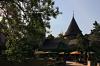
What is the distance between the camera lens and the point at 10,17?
21.9 metres

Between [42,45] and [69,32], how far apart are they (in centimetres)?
1194

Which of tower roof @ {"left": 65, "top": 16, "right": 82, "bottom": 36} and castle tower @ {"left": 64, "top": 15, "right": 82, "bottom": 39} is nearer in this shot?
→ castle tower @ {"left": 64, "top": 15, "right": 82, "bottom": 39}

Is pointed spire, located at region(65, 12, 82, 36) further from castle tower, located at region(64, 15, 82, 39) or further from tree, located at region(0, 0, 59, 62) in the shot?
tree, located at region(0, 0, 59, 62)

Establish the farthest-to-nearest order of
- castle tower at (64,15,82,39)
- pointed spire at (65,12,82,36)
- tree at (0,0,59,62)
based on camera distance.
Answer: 1. pointed spire at (65,12,82,36)
2. castle tower at (64,15,82,39)
3. tree at (0,0,59,62)

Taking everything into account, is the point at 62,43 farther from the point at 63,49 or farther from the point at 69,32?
the point at 69,32

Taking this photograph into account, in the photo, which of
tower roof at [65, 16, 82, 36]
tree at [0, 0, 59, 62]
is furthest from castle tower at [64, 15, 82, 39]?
tree at [0, 0, 59, 62]

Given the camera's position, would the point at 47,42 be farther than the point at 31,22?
Yes

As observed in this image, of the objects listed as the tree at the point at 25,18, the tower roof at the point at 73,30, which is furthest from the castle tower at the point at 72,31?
the tree at the point at 25,18

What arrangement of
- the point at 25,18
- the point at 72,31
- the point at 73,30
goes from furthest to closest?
1. the point at 72,31
2. the point at 73,30
3. the point at 25,18

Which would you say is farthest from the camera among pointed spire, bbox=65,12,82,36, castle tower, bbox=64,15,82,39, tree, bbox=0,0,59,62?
pointed spire, bbox=65,12,82,36

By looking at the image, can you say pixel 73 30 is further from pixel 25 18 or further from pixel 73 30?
pixel 25 18

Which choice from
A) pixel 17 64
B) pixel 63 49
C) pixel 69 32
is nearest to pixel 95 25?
pixel 69 32

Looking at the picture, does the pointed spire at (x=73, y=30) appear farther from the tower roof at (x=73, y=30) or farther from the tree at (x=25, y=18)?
the tree at (x=25, y=18)

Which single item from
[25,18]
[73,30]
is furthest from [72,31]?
[25,18]
